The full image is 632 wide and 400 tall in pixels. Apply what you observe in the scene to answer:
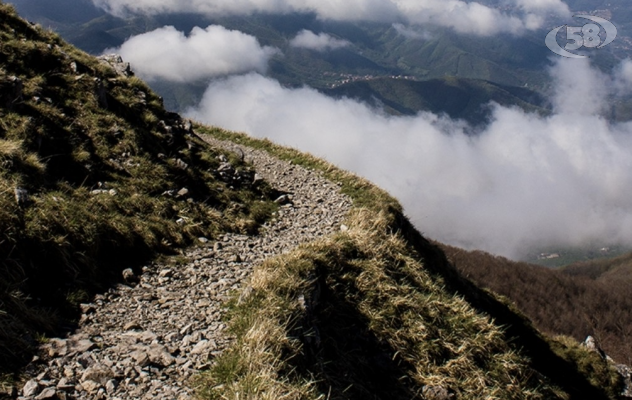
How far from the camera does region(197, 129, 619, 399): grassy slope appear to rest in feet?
24.4

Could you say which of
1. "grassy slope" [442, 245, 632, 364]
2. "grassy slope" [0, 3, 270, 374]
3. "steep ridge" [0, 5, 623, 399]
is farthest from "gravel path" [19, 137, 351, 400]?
"grassy slope" [442, 245, 632, 364]

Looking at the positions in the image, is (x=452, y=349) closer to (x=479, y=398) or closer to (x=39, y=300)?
(x=479, y=398)

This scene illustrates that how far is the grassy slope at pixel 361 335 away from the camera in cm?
744

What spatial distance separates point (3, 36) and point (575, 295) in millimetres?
197203

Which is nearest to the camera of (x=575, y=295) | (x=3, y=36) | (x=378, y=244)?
(x=378, y=244)

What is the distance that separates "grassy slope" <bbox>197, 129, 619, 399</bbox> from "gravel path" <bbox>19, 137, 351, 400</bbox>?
55cm

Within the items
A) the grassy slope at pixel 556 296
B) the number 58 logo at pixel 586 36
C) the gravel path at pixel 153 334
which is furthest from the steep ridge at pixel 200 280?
the grassy slope at pixel 556 296

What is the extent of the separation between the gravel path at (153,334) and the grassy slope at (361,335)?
21.7 inches

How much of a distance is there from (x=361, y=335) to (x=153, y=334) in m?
4.93

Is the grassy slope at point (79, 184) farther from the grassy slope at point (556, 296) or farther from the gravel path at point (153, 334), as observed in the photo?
the grassy slope at point (556, 296)

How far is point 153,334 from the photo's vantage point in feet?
26.5

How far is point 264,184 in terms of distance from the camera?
18984mm

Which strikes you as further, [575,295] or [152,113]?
[575,295]

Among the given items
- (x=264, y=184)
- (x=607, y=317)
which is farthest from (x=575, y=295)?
(x=264, y=184)
